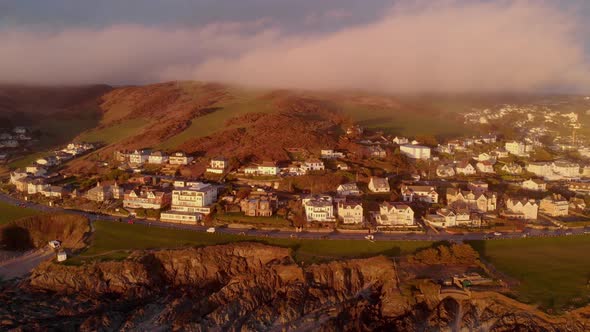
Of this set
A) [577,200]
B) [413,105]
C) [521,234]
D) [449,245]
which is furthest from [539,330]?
[413,105]

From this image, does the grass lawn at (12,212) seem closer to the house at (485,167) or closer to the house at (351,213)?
the house at (351,213)

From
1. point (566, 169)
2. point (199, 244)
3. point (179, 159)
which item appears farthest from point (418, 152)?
point (199, 244)

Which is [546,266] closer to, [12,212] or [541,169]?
[541,169]

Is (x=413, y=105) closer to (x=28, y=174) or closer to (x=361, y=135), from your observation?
(x=361, y=135)

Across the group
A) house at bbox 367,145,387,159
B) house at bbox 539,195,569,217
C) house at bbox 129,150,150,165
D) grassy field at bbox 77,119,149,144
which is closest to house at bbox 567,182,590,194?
house at bbox 539,195,569,217

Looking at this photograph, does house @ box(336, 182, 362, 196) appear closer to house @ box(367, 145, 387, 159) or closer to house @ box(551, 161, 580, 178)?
house @ box(367, 145, 387, 159)
